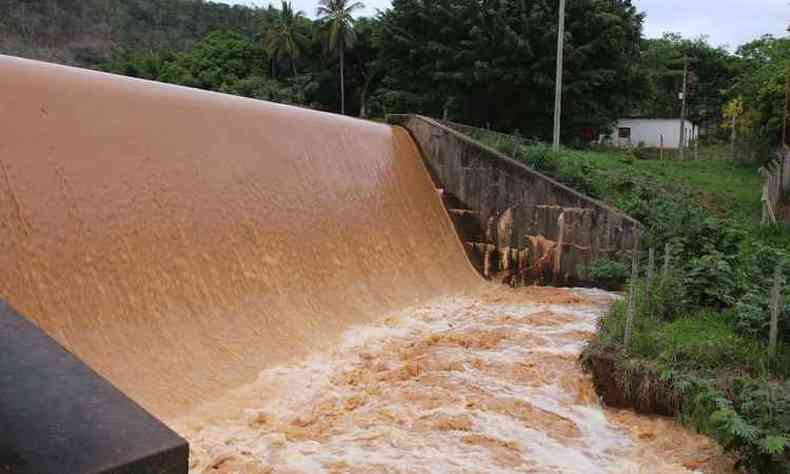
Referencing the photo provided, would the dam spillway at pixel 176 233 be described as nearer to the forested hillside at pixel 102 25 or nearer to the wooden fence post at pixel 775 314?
the wooden fence post at pixel 775 314

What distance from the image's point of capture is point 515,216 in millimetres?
11000

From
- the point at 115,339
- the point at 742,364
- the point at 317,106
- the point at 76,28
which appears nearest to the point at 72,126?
the point at 115,339

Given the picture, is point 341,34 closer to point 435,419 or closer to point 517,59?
point 517,59

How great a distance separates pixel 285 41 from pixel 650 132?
61.5 ft

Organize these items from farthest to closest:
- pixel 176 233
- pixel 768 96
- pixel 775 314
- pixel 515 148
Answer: pixel 768 96 → pixel 515 148 → pixel 176 233 → pixel 775 314

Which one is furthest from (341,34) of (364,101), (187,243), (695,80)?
(187,243)

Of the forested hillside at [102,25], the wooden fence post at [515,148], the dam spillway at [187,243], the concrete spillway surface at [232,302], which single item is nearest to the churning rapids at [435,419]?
the concrete spillway surface at [232,302]

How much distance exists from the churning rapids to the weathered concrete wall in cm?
326

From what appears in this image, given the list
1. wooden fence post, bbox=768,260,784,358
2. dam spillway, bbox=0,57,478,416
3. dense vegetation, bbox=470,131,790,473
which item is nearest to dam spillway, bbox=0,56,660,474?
dam spillway, bbox=0,57,478,416

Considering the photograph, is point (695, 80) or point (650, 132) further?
point (695, 80)

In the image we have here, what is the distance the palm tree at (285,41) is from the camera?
35.5 m

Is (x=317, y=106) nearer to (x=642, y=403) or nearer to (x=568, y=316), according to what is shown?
(x=568, y=316)

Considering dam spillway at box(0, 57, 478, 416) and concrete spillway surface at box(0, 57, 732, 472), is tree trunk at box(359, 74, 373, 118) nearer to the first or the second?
dam spillway at box(0, 57, 478, 416)

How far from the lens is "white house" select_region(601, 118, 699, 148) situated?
2906 centimetres
